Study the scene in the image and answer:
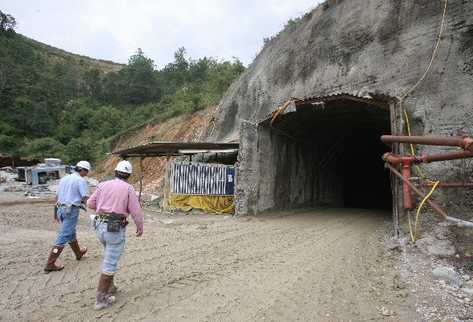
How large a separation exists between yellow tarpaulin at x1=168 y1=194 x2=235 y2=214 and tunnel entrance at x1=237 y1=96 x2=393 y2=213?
1.82m

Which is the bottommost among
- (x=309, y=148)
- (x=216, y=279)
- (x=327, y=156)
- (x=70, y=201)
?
(x=216, y=279)

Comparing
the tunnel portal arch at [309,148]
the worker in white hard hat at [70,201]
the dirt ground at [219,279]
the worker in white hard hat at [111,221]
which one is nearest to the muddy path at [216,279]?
the dirt ground at [219,279]

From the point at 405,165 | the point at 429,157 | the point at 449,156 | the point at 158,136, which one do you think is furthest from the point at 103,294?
the point at 158,136

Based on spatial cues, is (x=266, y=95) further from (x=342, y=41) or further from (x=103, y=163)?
(x=103, y=163)

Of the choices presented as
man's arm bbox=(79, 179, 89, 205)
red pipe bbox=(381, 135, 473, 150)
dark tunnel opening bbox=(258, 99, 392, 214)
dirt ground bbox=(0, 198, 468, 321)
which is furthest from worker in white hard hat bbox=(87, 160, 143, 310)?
dark tunnel opening bbox=(258, 99, 392, 214)

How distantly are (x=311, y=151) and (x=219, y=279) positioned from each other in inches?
504

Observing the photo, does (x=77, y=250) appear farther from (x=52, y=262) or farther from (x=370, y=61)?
(x=370, y=61)

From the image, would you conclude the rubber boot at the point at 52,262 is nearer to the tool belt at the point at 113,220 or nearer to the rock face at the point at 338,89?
the tool belt at the point at 113,220

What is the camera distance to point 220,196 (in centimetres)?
1453

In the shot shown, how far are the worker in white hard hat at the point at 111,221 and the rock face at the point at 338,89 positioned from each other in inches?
287

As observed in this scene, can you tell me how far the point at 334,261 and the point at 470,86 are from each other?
6.03m

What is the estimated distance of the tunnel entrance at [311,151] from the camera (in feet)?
41.8

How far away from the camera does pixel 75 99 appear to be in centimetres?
6031

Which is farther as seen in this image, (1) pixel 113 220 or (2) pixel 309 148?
(2) pixel 309 148
